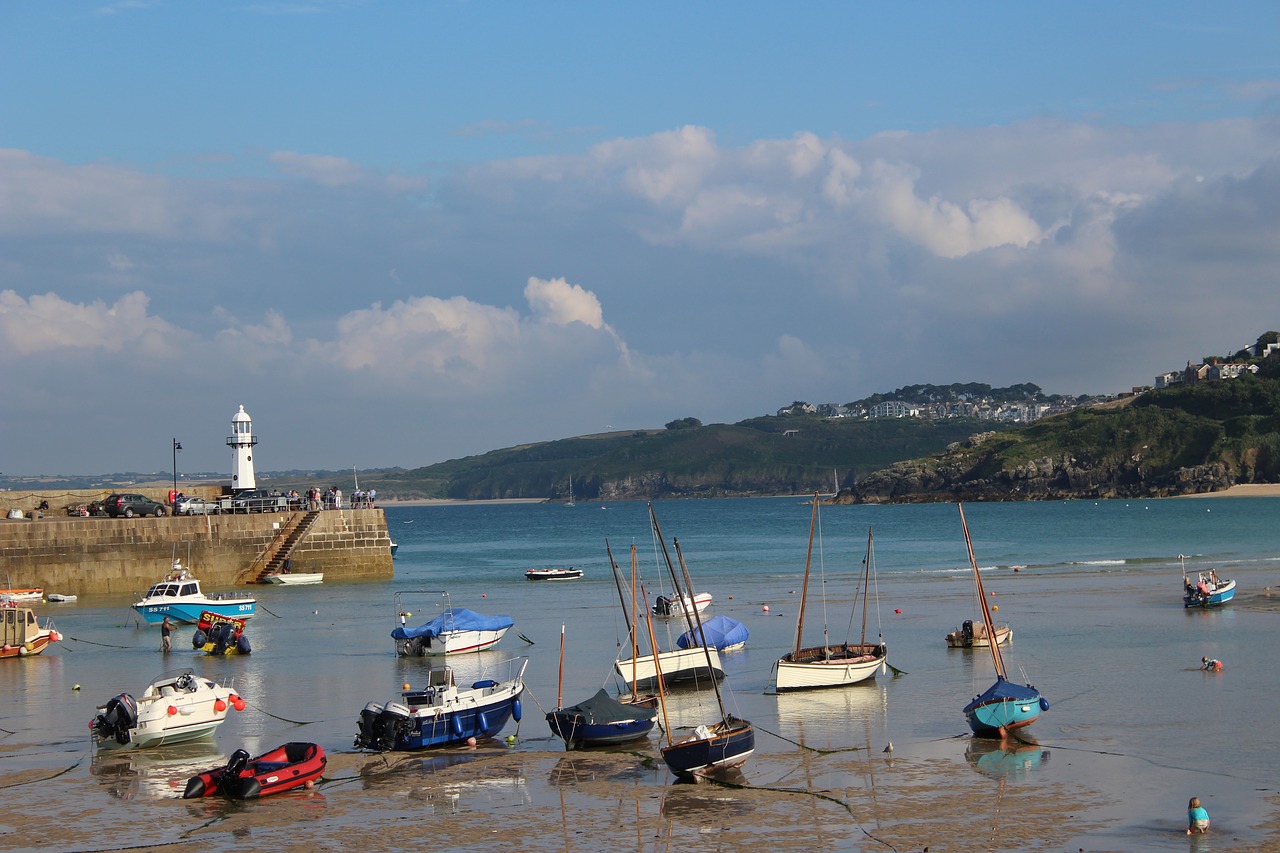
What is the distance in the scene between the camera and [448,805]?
22078 mm

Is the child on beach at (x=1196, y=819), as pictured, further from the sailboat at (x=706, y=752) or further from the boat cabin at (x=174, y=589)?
the boat cabin at (x=174, y=589)

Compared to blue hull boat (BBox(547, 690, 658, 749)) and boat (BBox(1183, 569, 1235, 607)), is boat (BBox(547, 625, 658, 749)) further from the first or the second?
boat (BBox(1183, 569, 1235, 607))

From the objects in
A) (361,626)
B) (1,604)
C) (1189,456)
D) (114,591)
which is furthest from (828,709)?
(1189,456)

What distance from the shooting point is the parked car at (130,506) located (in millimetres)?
64375

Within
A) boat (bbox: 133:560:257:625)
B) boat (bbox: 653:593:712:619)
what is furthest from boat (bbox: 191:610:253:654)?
boat (bbox: 653:593:712:619)

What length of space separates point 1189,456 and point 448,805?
19714 centimetres

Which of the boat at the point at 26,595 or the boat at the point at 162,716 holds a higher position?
the boat at the point at 26,595

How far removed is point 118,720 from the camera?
26859 mm

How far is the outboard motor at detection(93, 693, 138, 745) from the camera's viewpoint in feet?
88.0

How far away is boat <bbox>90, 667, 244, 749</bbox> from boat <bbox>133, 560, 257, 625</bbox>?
24.8 metres

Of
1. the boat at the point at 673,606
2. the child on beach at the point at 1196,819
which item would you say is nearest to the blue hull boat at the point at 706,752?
the child on beach at the point at 1196,819

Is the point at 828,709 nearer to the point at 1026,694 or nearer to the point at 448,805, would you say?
the point at 1026,694

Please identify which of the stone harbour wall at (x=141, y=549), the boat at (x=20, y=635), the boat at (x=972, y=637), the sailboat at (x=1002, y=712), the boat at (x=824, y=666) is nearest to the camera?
the sailboat at (x=1002, y=712)

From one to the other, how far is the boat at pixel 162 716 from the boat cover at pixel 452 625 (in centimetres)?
1355
